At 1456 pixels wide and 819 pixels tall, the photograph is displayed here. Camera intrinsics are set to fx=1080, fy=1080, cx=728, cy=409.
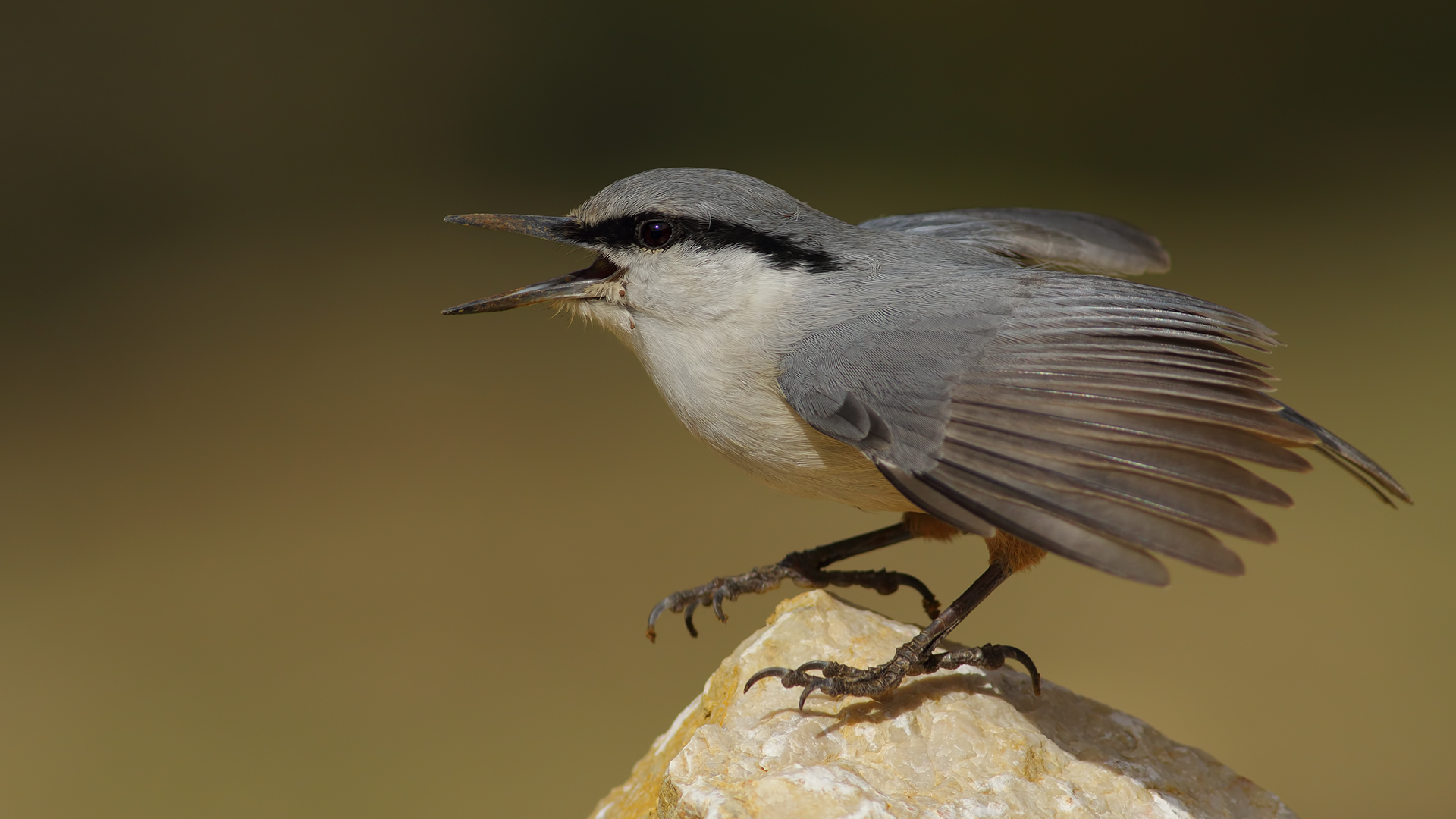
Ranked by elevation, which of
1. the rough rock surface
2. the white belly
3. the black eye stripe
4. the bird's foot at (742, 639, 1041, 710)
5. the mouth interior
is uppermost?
the black eye stripe

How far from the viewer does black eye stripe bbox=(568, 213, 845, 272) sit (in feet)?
6.59

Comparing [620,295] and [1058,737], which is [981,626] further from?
[620,295]

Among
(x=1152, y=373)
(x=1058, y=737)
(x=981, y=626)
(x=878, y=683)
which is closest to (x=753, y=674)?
(x=878, y=683)

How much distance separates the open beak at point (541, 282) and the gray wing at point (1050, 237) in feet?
2.90

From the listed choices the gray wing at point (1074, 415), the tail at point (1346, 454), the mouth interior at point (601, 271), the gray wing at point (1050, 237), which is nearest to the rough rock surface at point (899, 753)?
the gray wing at point (1074, 415)

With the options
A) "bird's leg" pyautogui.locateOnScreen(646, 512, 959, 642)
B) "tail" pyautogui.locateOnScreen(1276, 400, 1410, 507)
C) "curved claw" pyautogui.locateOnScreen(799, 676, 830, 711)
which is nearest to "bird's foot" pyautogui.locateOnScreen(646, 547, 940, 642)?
"bird's leg" pyautogui.locateOnScreen(646, 512, 959, 642)

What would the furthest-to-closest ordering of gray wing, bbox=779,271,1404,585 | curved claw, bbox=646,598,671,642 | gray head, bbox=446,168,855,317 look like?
curved claw, bbox=646,598,671,642
gray head, bbox=446,168,855,317
gray wing, bbox=779,271,1404,585

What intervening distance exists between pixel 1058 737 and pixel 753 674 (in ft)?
1.76

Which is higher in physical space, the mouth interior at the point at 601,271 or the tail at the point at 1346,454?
the mouth interior at the point at 601,271

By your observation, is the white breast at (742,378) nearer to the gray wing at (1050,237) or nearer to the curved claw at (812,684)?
the curved claw at (812,684)

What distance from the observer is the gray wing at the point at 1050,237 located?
2.69 m

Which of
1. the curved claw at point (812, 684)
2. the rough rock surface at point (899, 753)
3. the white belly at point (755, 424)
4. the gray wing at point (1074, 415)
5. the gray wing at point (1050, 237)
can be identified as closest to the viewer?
the gray wing at point (1074, 415)

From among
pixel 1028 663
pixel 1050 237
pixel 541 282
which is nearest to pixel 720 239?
pixel 541 282

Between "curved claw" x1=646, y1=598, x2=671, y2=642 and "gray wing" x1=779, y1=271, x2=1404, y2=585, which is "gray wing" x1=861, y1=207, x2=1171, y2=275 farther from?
"curved claw" x1=646, y1=598, x2=671, y2=642
